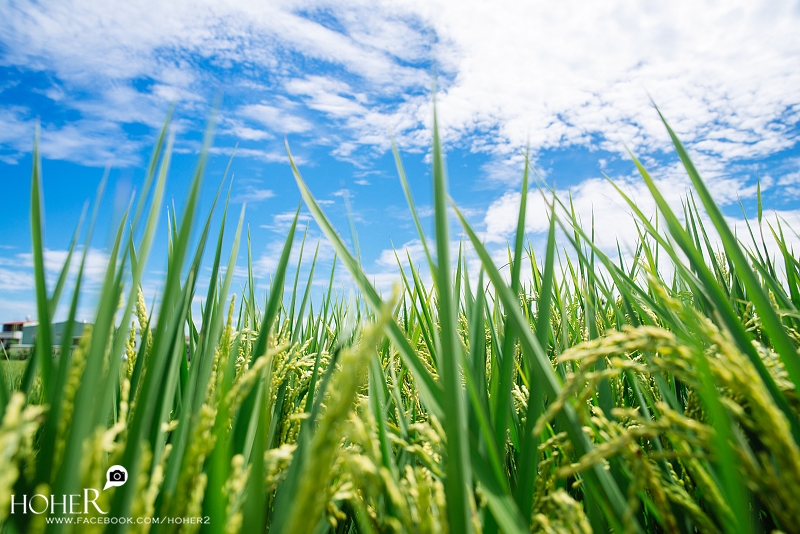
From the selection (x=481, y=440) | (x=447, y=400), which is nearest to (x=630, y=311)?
(x=481, y=440)

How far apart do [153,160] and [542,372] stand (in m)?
0.74

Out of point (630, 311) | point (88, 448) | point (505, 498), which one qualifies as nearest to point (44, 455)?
point (88, 448)

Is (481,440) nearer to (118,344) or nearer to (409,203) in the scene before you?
(409,203)

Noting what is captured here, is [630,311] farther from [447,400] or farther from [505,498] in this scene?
[447,400]

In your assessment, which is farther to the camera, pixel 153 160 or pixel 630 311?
pixel 630 311

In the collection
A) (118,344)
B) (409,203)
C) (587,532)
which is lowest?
(587,532)

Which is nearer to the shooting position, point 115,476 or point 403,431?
point 115,476

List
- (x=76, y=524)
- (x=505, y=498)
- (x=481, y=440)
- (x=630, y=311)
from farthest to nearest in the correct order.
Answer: (x=630, y=311)
(x=481, y=440)
(x=505, y=498)
(x=76, y=524)

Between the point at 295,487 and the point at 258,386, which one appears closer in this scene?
the point at 295,487

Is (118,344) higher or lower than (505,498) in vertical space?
higher

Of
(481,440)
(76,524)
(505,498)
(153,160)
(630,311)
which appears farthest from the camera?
(630,311)

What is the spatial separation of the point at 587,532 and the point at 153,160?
88 centimetres

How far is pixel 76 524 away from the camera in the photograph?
0.53 m

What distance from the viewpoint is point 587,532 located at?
0.60m
